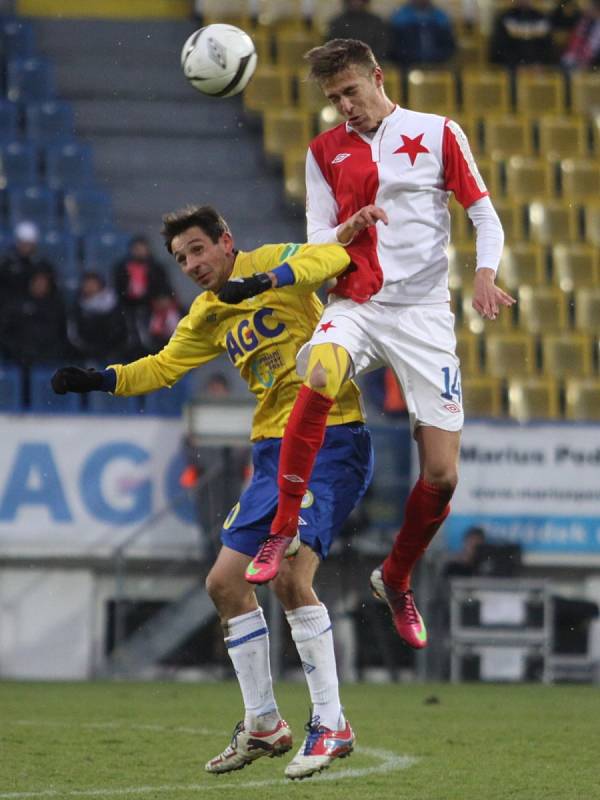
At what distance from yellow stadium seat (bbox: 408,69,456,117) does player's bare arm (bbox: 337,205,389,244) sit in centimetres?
1079

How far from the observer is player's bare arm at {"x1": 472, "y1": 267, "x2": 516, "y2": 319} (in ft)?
20.3

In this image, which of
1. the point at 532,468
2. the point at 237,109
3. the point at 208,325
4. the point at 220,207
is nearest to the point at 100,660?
the point at 532,468

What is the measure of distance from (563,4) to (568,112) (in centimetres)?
127

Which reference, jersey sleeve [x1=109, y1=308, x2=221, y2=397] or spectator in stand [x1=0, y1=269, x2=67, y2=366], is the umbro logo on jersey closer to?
jersey sleeve [x1=109, y1=308, x2=221, y2=397]

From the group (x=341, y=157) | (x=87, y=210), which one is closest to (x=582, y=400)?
(x=87, y=210)

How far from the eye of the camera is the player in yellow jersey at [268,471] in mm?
6402

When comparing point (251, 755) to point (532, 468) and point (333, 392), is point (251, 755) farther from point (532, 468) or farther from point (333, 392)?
point (532, 468)

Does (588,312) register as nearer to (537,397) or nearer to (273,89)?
(537,397)

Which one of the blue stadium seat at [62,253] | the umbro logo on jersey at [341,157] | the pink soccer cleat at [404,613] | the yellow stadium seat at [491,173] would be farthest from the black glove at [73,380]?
the yellow stadium seat at [491,173]

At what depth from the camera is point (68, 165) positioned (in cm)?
1628

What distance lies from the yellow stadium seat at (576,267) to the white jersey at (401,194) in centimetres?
987

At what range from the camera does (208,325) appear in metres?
6.76

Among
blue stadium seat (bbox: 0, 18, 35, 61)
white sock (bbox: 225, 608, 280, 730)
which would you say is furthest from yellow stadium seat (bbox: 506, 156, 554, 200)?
white sock (bbox: 225, 608, 280, 730)

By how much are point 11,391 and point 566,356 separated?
5.03 m
